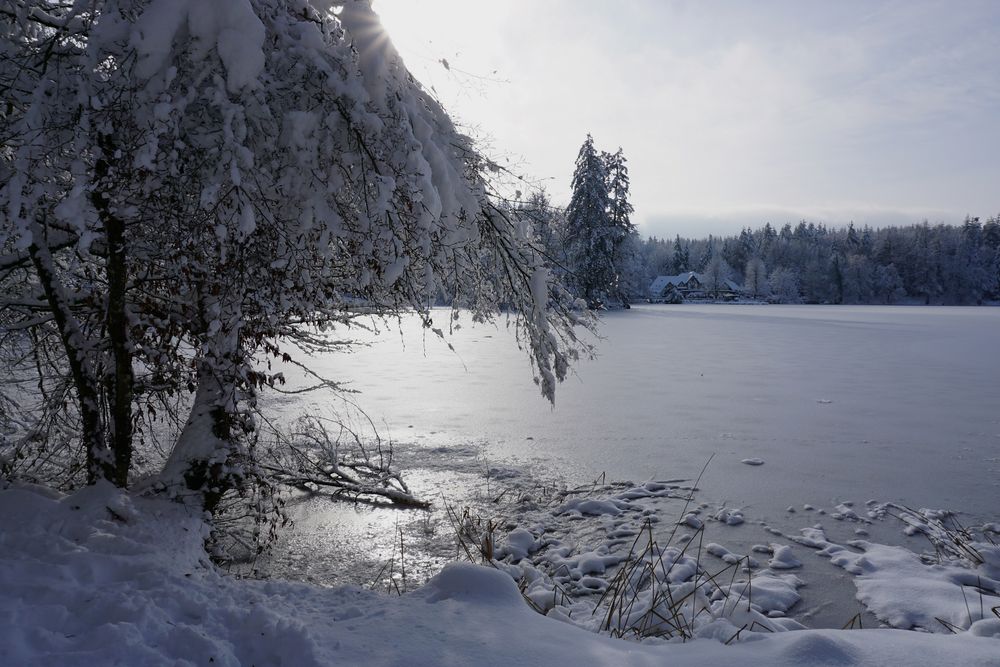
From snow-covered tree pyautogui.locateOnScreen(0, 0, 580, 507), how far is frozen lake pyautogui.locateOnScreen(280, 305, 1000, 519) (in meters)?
2.95

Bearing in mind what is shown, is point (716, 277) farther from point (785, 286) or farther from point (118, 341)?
point (118, 341)

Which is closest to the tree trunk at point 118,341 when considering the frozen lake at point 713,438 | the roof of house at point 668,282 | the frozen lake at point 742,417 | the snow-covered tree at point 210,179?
the snow-covered tree at point 210,179

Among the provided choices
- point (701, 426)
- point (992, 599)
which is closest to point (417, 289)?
point (992, 599)

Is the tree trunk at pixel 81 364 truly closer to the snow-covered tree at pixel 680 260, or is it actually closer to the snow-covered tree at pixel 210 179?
the snow-covered tree at pixel 210 179

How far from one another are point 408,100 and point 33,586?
3235 millimetres

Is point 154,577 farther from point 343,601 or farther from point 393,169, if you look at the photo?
point 393,169

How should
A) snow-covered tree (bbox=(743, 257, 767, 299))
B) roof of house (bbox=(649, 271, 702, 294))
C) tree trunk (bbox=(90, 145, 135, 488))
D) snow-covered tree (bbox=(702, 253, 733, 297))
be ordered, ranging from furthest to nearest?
snow-covered tree (bbox=(743, 257, 767, 299))
snow-covered tree (bbox=(702, 253, 733, 297))
roof of house (bbox=(649, 271, 702, 294))
tree trunk (bbox=(90, 145, 135, 488))

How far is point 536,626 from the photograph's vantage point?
9.03ft

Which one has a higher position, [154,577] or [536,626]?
[154,577]

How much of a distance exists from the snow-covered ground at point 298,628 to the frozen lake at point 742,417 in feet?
10.8

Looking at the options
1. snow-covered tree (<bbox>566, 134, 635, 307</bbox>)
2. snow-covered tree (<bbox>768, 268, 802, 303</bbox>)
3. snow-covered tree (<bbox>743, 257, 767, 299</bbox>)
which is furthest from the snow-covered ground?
snow-covered tree (<bbox>743, 257, 767, 299</bbox>)

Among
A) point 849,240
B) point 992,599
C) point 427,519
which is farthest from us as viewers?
point 849,240

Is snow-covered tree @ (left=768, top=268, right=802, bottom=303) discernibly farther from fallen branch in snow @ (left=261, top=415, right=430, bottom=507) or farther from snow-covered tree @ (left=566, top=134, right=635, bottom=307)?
fallen branch in snow @ (left=261, top=415, right=430, bottom=507)

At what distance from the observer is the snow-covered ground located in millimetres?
2346
